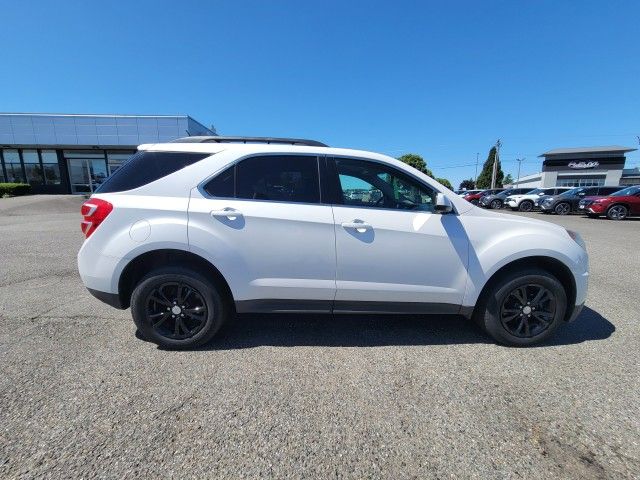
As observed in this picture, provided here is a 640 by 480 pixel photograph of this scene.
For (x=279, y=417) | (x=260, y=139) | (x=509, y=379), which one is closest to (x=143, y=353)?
(x=279, y=417)

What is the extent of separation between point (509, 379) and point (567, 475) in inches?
33.7

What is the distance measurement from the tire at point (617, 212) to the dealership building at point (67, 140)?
2639 cm

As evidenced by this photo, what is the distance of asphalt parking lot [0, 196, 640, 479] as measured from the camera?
69.1 inches

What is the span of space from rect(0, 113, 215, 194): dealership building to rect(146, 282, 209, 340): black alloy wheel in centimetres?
2277

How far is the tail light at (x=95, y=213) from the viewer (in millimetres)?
2691

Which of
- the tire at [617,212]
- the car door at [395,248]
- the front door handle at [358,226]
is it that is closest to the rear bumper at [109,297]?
the car door at [395,248]

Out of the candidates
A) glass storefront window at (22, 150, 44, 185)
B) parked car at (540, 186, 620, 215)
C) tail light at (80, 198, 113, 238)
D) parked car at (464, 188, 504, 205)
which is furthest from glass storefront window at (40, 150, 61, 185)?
parked car at (540, 186, 620, 215)

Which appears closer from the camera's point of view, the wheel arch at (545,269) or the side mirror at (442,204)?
the side mirror at (442,204)

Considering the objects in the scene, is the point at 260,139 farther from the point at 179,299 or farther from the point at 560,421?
the point at 560,421

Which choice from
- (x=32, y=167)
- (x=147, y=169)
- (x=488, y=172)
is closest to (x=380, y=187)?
(x=147, y=169)

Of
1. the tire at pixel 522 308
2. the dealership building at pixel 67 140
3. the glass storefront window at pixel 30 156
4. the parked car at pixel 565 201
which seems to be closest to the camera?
the tire at pixel 522 308

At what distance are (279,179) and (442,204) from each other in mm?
1472

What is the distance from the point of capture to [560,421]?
2.08 m

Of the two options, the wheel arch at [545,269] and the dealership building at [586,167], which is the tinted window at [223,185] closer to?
the wheel arch at [545,269]
